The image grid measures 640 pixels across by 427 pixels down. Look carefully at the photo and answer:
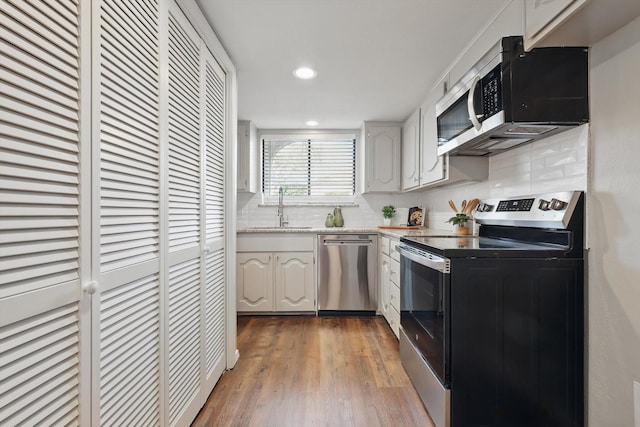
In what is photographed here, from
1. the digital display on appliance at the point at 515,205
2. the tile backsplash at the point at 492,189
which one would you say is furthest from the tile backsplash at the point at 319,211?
the digital display on appliance at the point at 515,205

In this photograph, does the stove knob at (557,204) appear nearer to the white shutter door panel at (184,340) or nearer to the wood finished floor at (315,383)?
the wood finished floor at (315,383)

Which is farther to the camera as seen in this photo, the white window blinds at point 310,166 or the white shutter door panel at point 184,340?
the white window blinds at point 310,166

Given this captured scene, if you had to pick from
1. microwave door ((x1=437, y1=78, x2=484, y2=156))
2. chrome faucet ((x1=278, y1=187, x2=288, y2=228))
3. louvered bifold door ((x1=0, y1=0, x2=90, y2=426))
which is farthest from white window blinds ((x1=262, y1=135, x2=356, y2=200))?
louvered bifold door ((x1=0, y1=0, x2=90, y2=426))

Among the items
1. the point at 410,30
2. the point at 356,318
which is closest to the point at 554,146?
the point at 410,30

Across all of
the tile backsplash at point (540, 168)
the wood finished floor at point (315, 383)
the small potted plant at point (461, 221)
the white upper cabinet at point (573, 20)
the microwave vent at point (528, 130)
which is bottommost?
the wood finished floor at point (315, 383)

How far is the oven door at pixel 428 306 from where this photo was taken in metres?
1.54

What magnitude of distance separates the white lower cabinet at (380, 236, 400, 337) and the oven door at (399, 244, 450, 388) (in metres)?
0.52

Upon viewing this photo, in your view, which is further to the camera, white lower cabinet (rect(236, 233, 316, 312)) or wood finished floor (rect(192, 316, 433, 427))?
white lower cabinet (rect(236, 233, 316, 312))

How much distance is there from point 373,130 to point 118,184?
3.09m

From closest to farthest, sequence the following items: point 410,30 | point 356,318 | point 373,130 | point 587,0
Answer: point 587,0 < point 410,30 < point 356,318 < point 373,130

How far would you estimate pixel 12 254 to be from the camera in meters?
0.72

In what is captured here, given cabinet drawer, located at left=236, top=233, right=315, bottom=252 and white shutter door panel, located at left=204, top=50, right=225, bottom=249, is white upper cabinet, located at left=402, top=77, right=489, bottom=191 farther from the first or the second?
white shutter door panel, located at left=204, top=50, right=225, bottom=249

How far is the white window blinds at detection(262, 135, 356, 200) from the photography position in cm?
420

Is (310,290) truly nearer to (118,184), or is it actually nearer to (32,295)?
(118,184)
